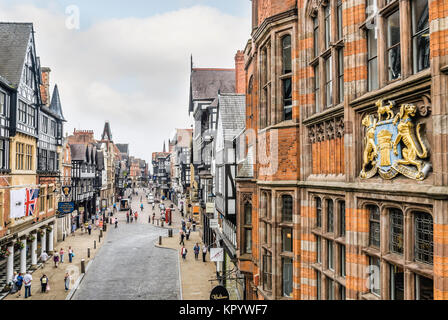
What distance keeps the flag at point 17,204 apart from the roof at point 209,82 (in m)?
26.3

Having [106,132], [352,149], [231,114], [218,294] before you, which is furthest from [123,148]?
[352,149]

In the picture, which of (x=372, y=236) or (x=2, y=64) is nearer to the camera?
(x=372, y=236)

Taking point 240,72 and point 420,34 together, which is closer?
point 420,34

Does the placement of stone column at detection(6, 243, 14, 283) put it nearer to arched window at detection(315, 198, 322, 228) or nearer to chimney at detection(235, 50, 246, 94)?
chimney at detection(235, 50, 246, 94)

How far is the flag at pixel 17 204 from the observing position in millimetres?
22131

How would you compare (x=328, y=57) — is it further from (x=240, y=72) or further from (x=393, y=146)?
(x=240, y=72)

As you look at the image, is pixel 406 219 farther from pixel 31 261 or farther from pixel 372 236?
pixel 31 261

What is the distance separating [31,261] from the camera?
27.8m

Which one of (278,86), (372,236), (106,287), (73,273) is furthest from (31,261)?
(372,236)

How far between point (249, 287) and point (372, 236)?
911 centimetres

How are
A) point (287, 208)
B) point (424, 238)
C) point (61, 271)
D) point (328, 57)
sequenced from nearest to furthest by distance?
point (424, 238) < point (328, 57) < point (287, 208) < point (61, 271)

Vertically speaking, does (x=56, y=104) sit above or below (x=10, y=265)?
above

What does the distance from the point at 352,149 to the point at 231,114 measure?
53.2 ft

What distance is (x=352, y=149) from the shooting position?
7.32 metres
